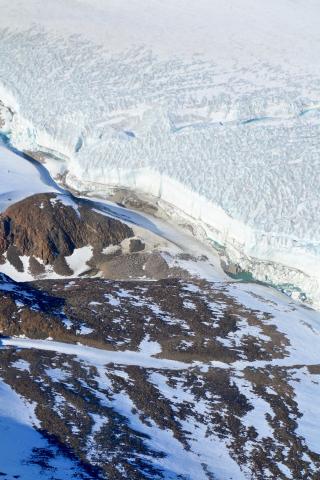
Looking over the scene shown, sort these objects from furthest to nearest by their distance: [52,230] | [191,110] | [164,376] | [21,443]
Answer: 1. [191,110]
2. [52,230]
3. [164,376]
4. [21,443]

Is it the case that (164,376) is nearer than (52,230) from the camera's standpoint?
Yes

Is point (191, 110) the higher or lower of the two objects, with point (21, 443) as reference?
higher

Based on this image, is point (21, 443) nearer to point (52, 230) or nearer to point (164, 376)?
point (164, 376)

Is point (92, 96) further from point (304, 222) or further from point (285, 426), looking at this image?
point (285, 426)

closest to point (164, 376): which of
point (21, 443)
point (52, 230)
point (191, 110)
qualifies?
point (21, 443)

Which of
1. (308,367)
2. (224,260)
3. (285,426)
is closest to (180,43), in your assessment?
(224,260)

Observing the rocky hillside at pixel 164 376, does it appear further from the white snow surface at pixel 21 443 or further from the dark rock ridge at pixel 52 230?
the dark rock ridge at pixel 52 230

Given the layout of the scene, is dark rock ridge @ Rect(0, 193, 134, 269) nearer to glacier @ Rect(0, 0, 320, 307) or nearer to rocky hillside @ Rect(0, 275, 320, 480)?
glacier @ Rect(0, 0, 320, 307)
